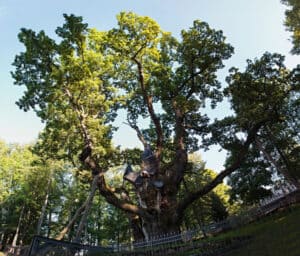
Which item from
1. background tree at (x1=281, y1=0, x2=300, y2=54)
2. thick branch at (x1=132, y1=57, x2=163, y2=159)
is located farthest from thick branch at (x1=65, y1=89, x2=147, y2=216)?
background tree at (x1=281, y1=0, x2=300, y2=54)

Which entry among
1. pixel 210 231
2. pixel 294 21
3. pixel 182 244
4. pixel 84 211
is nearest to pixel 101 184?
pixel 84 211

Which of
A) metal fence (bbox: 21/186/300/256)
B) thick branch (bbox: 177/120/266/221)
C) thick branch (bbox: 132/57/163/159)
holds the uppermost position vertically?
thick branch (bbox: 132/57/163/159)

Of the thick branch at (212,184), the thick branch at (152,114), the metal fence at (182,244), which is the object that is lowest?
the metal fence at (182,244)

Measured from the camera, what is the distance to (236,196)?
78.0 feet

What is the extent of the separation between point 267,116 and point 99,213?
28436mm

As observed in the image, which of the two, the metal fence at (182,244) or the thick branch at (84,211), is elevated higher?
the thick branch at (84,211)

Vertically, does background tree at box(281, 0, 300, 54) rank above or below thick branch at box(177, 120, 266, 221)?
above

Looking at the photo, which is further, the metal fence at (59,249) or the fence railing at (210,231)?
the metal fence at (59,249)

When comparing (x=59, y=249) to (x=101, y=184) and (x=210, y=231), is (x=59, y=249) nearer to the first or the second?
(x=101, y=184)

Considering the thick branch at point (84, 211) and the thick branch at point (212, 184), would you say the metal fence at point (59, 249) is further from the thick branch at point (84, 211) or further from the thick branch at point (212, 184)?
the thick branch at point (212, 184)

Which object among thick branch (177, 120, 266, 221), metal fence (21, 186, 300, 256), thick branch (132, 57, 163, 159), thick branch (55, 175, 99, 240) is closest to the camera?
metal fence (21, 186, 300, 256)

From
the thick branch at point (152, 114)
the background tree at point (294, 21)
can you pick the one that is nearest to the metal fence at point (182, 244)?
the thick branch at point (152, 114)

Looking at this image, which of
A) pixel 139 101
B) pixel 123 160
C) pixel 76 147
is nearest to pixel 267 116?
pixel 139 101

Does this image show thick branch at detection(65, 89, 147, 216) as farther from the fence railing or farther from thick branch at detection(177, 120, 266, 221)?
the fence railing
